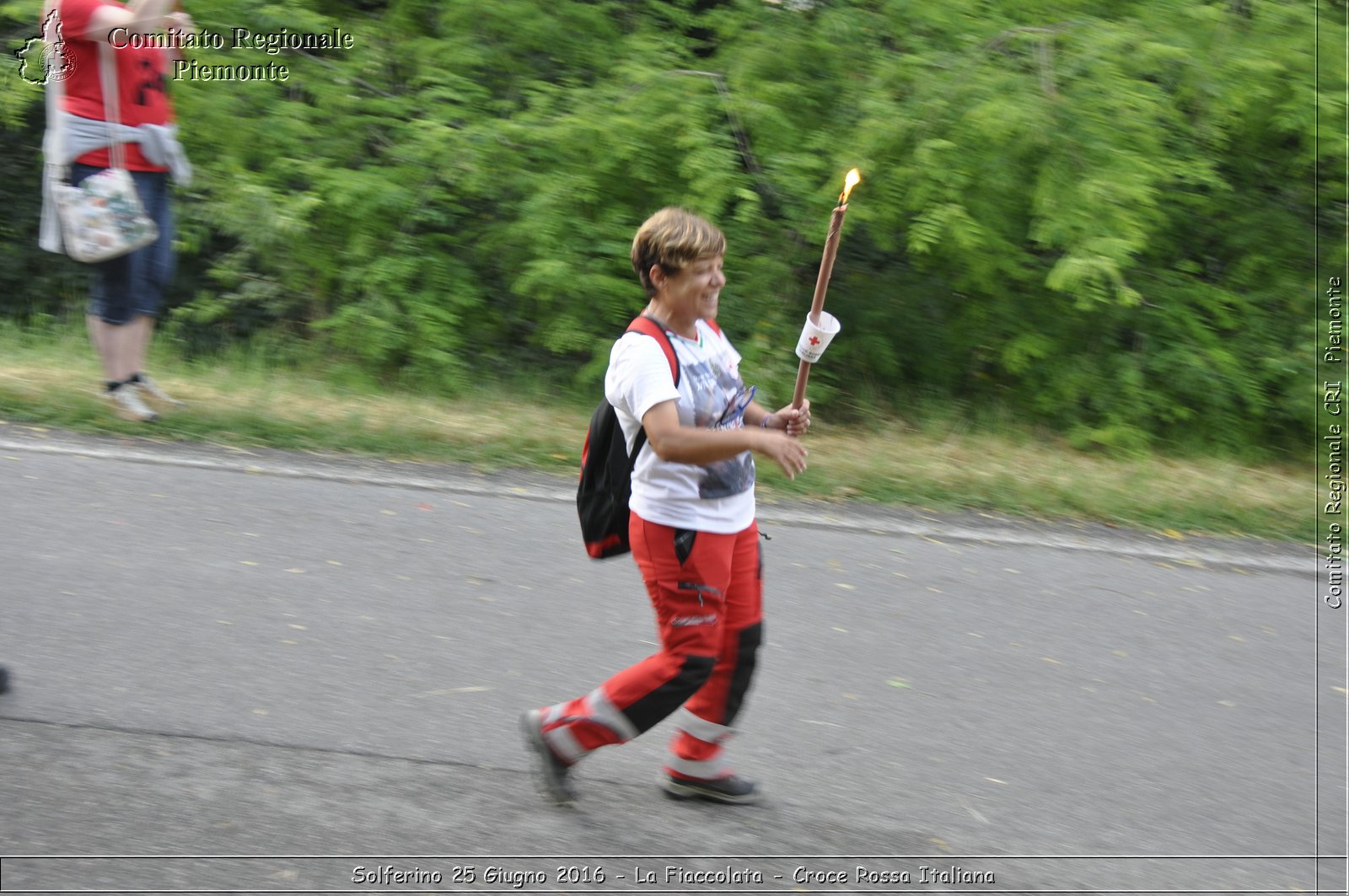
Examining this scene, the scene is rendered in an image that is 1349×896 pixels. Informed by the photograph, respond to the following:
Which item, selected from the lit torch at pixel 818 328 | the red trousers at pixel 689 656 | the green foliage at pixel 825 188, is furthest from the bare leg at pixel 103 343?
the lit torch at pixel 818 328

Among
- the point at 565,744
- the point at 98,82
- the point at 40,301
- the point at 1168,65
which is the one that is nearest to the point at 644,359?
the point at 565,744

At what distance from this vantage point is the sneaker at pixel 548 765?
371 centimetres

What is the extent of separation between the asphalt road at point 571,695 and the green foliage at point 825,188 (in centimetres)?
243

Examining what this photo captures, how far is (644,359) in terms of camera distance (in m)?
3.43

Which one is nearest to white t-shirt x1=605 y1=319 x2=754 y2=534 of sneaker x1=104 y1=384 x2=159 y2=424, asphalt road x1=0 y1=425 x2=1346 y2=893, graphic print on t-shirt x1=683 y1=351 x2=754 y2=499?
graphic print on t-shirt x1=683 y1=351 x2=754 y2=499

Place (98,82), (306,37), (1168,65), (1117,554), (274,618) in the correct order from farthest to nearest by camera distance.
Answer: (306,37) → (1168,65) → (98,82) → (1117,554) → (274,618)

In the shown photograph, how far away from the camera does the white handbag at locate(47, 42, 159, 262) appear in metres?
6.85

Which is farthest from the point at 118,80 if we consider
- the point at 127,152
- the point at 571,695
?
the point at 571,695

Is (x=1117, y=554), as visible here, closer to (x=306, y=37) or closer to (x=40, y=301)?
(x=306, y=37)

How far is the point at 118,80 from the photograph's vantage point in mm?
6875

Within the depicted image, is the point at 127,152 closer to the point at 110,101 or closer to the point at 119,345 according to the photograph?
the point at 110,101

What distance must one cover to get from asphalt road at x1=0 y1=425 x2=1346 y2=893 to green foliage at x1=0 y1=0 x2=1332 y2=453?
2.43m

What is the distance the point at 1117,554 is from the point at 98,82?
5.44 metres

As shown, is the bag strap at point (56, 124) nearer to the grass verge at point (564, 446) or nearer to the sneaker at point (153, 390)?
the sneaker at point (153, 390)
